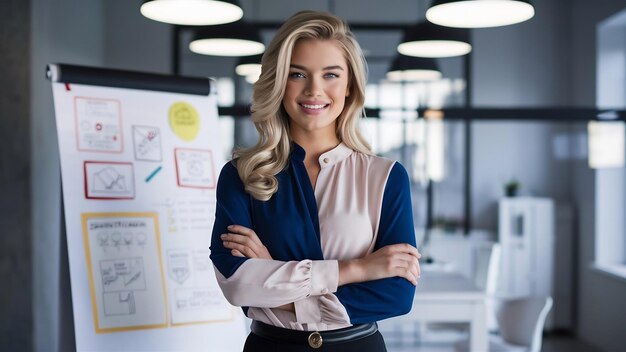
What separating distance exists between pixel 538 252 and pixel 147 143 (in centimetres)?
542

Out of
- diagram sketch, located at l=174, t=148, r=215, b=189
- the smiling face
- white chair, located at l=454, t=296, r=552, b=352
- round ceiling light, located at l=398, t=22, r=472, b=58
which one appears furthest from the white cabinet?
the smiling face

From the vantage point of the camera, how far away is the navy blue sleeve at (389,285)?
1.75 m

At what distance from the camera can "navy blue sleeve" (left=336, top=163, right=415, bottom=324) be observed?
1.75 metres

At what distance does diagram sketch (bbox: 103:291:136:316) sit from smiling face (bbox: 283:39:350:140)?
4.27ft

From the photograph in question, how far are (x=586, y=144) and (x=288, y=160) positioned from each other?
634 cm

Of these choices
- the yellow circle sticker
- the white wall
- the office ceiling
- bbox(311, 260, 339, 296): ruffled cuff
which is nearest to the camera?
bbox(311, 260, 339, 296): ruffled cuff

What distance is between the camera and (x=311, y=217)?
1801 millimetres

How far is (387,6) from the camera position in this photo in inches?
316

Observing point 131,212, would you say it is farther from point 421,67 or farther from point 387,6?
point 387,6

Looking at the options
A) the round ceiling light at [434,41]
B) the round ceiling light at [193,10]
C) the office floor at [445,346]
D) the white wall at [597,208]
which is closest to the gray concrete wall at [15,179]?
the round ceiling light at [193,10]

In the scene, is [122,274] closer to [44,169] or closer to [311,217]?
[311,217]

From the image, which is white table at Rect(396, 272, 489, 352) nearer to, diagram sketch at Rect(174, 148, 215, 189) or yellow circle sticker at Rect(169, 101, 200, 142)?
diagram sketch at Rect(174, 148, 215, 189)

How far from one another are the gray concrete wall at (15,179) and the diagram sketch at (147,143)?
2.40m

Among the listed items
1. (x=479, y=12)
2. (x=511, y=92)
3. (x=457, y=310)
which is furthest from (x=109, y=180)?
(x=511, y=92)
